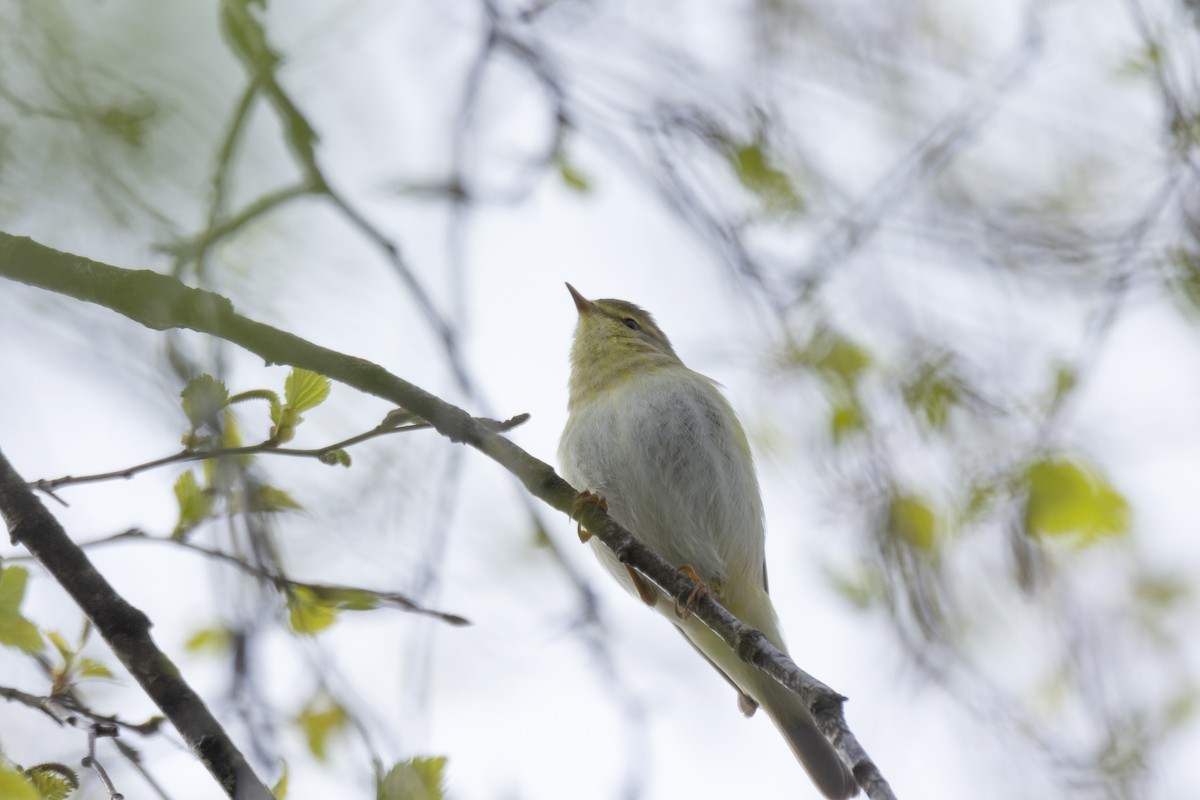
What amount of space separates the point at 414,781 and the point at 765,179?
96.7 inches

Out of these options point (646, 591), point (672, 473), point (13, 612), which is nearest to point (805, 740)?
point (646, 591)

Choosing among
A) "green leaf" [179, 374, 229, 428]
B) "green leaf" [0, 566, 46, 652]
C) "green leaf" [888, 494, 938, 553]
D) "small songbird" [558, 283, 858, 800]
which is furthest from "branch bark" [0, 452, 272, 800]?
"green leaf" [888, 494, 938, 553]

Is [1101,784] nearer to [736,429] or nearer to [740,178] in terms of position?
[736,429]

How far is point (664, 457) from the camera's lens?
427cm

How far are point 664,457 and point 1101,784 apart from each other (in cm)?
190

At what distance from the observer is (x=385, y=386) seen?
2479 mm

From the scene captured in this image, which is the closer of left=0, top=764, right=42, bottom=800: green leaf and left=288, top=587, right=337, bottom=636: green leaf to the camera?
left=0, top=764, right=42, bottom=800: green leaf

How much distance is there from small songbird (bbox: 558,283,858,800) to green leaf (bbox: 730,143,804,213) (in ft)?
3.37

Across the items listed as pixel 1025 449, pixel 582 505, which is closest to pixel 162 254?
pixel 582 505

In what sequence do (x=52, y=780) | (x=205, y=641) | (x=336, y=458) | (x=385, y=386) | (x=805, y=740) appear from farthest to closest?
(x=805, y=740) → (x=205, y=641) → (x=385, y=386) → (x=336, y=458) → (x=52, y=780)

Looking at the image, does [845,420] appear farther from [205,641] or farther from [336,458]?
[205,641]

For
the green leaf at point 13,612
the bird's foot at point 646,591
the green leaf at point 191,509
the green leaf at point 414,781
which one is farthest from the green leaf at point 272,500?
the bird's foot at point 646,591

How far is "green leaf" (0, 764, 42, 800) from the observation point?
171 centimetres

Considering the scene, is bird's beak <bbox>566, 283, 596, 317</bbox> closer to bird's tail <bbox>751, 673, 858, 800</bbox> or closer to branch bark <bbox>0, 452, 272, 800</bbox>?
bird's tail <bbox>751, 673, 858, 800</bbox>
